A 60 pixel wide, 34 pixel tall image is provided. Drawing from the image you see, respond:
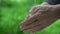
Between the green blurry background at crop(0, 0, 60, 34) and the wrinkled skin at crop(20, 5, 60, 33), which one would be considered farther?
the green blurry background at crop(0, 0, 60, 34)

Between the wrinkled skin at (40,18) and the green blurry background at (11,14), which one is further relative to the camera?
the green blurry background at (11,14)

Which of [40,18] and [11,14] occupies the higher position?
[11,14]

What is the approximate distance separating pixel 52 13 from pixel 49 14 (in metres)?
0.01

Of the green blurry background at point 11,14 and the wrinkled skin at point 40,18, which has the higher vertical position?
the green blurry background at point 11,14

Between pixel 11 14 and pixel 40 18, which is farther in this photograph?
pixel 11 14

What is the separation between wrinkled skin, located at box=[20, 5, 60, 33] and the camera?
563mm

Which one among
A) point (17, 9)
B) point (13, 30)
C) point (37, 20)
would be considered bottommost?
point (37, 20)

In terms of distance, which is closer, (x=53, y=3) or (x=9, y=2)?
(x=53, y=3)

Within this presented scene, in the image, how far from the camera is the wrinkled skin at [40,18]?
0.56 meters

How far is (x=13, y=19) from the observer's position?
1.32 meters

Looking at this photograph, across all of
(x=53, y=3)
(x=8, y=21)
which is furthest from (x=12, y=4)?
(x=53, y=3)

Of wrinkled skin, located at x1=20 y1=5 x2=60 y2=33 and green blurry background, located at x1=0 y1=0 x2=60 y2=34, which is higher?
green blurry background, located at x1=0 y1=0 x2=60 y2=34

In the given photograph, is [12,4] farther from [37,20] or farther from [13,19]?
[37,20]

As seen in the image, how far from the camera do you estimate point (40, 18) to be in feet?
1.84
